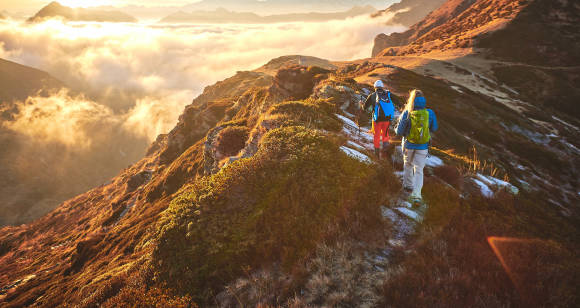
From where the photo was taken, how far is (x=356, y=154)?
9695mm

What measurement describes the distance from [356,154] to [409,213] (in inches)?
120

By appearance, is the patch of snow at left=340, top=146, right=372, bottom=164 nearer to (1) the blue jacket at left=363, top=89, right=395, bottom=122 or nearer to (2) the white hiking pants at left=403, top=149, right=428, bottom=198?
(2) the white hiking pants at left=403, top=149, right=428, bottom=198

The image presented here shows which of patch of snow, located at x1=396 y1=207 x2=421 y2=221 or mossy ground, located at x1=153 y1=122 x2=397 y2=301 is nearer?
mossy ground, located at x1=153 y1=122 x2=397 y2=301

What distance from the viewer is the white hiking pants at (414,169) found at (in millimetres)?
8078

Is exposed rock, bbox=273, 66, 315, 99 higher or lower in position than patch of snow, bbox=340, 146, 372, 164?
higher

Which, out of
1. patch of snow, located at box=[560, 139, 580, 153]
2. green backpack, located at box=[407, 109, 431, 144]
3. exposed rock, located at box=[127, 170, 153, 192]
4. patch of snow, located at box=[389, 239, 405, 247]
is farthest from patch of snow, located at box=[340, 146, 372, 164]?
exposed rock, located at box=[127, 170, 153, 192]

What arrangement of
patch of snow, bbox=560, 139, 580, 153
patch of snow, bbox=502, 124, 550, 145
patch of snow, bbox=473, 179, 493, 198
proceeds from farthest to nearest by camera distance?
patch of snow, bbox=502, 124, 550, 145 < patch of snow, bbox=560, 139, 580, 153 < patch of snow, bbox=473, 179, 493, 198

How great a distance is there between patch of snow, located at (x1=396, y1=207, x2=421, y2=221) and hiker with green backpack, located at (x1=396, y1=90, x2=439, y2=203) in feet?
1.95

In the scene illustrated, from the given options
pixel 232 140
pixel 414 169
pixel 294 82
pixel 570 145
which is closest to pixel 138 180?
pixel 294 82

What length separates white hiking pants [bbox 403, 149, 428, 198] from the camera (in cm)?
808

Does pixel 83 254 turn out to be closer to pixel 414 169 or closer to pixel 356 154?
pixel 356 154

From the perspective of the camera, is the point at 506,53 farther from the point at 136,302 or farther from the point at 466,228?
the point at 136,302

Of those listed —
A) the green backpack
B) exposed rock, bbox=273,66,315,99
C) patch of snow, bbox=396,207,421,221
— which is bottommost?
patch of snow, bbox=396,207,421,221

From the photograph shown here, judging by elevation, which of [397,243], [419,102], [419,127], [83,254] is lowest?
[83,254]
